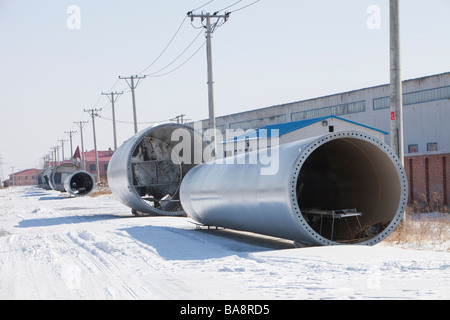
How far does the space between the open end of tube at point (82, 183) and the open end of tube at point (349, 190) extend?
3355 centimetres

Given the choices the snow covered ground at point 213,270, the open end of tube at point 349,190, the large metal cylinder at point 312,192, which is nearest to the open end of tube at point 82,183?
the large metal cylinder at point 312,192

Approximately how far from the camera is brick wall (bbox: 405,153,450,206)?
65.3ft

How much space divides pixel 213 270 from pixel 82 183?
40410 mm

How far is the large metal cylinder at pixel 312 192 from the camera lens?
9664 mm

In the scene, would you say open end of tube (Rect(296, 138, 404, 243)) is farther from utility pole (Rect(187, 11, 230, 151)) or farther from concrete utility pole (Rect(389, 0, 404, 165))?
utility pole (Rect(187, 11, 230, 151))

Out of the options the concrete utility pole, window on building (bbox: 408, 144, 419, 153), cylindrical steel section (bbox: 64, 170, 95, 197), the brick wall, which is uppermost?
the concrete utility pole

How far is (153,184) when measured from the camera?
21.8 metres

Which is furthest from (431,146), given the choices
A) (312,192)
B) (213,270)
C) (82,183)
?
(213,270)

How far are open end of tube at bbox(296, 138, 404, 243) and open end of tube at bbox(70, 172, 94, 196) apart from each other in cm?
3355

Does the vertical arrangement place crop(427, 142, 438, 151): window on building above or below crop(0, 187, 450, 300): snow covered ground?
above

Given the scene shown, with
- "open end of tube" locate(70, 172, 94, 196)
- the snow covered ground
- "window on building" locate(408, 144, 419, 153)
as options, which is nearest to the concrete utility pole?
the snow covered ground

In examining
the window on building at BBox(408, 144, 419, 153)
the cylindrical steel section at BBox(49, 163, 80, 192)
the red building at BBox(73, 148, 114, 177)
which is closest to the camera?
the window on building at BBox(408, 144, 419, 153)

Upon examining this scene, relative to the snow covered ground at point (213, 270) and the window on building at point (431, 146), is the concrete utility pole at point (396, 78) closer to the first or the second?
the snow covered ground at point (213, 270)
